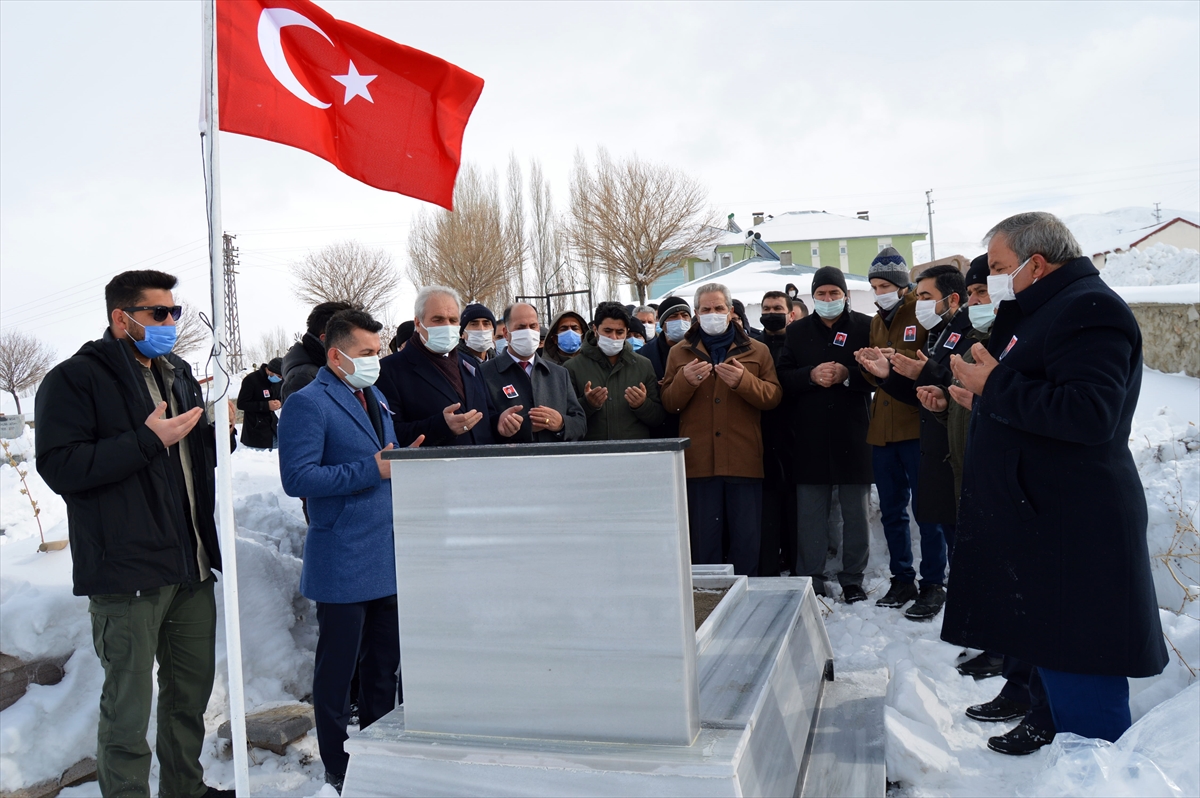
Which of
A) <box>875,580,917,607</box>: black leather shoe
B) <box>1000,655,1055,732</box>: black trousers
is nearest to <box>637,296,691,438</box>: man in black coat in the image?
<box>875,580,917,607</box>: black leather shoe

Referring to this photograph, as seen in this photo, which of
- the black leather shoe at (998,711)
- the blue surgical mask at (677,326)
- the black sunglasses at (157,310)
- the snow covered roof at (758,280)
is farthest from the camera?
the snow covered roof at (758,280)

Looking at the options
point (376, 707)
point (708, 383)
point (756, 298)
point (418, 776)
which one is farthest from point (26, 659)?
point (756, 298)

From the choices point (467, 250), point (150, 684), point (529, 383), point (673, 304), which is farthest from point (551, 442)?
point (467, 250)

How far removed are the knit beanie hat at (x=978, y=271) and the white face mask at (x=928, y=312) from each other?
0.74 m

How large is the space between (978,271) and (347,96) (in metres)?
3.32

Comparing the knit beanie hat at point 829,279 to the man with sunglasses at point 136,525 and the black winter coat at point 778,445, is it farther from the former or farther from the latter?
the man with sunglasses at point 136,525

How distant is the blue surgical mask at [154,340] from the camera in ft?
11.3

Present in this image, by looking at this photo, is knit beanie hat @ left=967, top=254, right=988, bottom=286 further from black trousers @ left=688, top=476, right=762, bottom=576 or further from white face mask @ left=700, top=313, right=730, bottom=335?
black trousers @ left=688, top=476, right=762, bottom=576

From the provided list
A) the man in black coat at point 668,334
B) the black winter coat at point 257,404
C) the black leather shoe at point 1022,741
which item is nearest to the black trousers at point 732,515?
the man in black coat at point 668,334

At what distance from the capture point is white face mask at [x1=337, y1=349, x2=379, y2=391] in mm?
3748

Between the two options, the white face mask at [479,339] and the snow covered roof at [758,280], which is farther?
the snow covered roof at [758,280]

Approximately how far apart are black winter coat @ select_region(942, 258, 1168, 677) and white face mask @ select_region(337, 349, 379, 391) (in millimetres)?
2536

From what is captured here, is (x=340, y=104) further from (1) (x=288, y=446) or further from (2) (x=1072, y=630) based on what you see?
(2) (x=1072, y=630)

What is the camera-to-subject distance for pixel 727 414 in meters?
5.79
